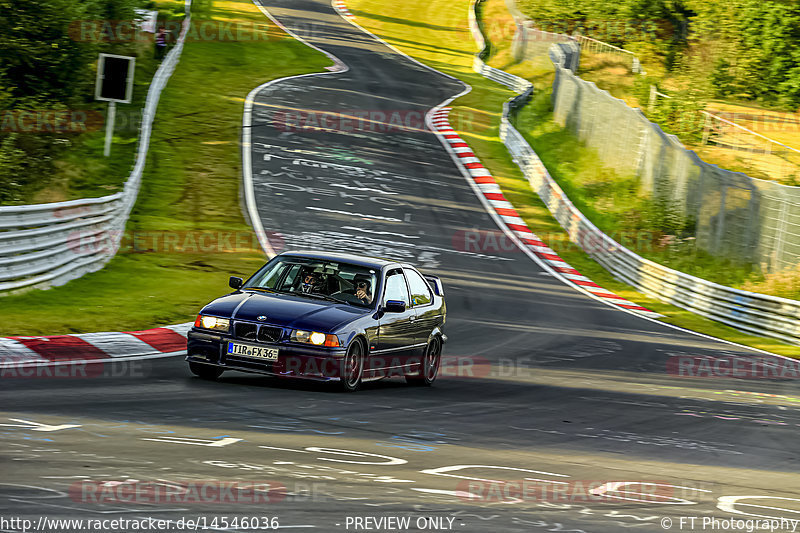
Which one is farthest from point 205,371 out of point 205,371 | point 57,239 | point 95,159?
point 95,159

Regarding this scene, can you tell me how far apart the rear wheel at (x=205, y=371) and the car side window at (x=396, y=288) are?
80.0 inches

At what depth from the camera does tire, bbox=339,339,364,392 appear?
1072 cm

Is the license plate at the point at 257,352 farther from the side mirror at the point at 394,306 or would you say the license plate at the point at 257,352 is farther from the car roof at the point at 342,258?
the car roof at the point at 342,258

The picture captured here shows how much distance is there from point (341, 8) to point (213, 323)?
55726 mm

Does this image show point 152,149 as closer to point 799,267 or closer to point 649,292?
point 649,292

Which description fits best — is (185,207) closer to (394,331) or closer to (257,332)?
(394,331)

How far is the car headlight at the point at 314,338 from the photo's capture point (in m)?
10.5

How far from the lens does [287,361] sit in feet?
34.6

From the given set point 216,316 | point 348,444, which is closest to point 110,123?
point 216,316

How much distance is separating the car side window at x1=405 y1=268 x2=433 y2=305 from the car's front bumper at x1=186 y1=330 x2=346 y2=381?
229cm

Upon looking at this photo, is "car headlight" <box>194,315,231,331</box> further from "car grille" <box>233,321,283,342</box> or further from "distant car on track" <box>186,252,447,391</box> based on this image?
"car grille" <box>233,321,283,342</box>

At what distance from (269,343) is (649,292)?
15770 mm

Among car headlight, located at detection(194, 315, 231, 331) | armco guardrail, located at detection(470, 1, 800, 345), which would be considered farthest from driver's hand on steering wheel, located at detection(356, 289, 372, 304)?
armco guardrail, located at detection(470, 1, 800, 345)

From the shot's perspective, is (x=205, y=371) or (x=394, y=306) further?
(x=394, y=306)
